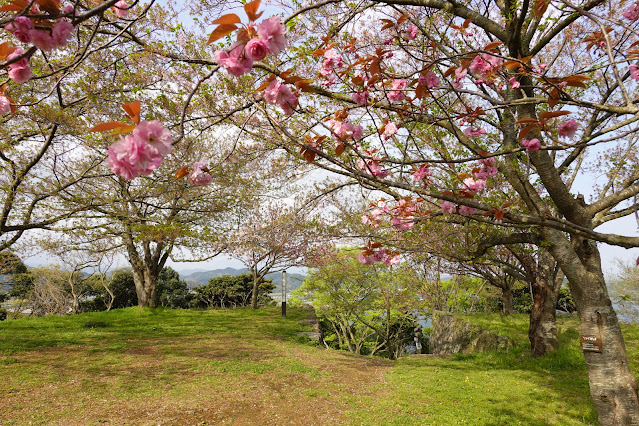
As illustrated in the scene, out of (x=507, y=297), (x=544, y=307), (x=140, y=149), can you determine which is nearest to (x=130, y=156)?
(x=140, y=149)

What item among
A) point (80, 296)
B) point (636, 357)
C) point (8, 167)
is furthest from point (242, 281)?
point (636, 357)

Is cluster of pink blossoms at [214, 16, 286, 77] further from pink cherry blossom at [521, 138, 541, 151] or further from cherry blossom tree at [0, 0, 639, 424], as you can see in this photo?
pink cherry blossom at [521, 138, 541, 151]

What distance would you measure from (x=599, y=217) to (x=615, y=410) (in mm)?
1965

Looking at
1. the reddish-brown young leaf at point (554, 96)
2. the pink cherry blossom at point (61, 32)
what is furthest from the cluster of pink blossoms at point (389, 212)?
the pink cherry blossom at point (61, 32)

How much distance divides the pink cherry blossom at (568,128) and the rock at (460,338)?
7494mm

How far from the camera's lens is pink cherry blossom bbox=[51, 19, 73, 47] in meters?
1.41

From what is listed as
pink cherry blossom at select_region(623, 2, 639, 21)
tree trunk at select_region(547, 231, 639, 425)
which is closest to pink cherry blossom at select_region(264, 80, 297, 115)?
tree trunk at select_region(547, 231, 639, 425)

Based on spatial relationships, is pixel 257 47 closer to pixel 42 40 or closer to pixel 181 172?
pixel 181 172

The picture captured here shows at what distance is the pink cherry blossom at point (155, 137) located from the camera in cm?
118

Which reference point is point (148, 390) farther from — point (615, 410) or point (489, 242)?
point (615, 410)

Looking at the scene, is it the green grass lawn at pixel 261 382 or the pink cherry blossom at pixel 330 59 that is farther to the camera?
the green grass lawn at pixel 261 382

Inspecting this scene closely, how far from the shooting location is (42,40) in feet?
4.59

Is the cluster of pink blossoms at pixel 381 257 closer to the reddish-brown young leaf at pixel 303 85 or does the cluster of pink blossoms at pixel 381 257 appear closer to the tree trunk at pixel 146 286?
the reddish-brown young leaf at pixel 303 85

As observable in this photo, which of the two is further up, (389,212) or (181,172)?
(389,212)
